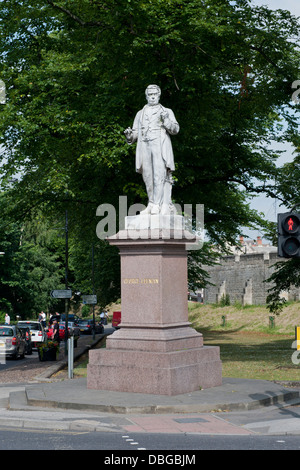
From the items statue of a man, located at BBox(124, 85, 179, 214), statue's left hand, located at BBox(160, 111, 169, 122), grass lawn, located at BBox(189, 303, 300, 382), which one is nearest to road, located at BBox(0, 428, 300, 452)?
statue of a man, located at BBox(124, 85, 179, 214)

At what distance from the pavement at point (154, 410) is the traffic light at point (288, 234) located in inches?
103

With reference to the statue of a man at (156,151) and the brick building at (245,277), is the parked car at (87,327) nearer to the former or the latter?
the brick building at (245,277)

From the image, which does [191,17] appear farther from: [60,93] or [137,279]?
[137,279]

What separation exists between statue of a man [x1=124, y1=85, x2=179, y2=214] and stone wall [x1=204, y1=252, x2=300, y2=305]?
160ft

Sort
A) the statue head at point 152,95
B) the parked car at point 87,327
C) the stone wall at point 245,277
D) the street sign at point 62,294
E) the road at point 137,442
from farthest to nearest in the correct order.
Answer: the stone wall at point 245,277 → the parked car at point 87,327 → the street sign at point 62,294 → the statue head at point 152,95 → the road at point 137,442

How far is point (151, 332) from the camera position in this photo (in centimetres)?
1408

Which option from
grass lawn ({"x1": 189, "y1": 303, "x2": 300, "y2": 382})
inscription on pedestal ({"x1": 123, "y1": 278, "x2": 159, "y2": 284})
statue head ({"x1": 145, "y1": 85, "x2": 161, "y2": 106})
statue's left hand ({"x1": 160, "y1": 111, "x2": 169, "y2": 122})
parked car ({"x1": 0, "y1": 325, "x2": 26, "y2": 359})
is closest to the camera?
inscription on pedestal ({"x1": 123, "y1": 278, "x2": 159, "y2": 284})

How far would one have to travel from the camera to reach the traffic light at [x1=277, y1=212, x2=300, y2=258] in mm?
10742

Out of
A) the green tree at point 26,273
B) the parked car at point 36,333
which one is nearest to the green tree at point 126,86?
the parked car at point 36,333

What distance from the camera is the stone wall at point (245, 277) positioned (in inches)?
2709

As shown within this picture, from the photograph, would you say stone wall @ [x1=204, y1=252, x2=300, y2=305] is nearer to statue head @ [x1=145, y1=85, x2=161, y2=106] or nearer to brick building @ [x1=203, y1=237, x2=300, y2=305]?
brick building @ [x1=203, y1=237, x2=300, y2=305]

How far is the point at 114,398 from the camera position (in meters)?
13.0
